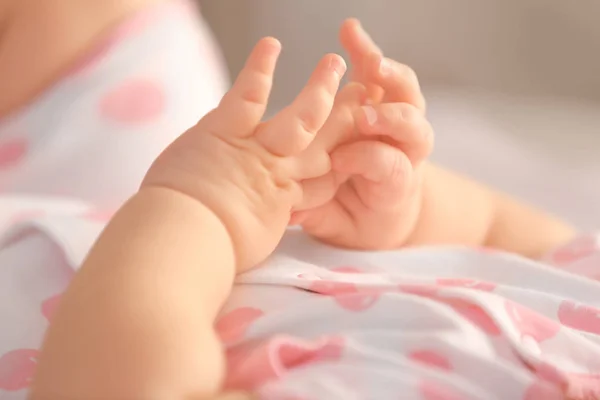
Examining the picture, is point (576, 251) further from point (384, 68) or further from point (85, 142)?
point (85, 142)

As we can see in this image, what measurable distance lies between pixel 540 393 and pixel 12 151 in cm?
57

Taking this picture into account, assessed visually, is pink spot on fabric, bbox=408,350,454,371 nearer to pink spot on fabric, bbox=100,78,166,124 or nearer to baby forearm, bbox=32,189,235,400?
baby forearm, bbox=32,189,235,400

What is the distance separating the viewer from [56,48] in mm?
821

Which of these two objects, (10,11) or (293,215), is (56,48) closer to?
(10,11)

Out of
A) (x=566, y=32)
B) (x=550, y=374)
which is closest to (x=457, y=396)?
(x=550, y=374)

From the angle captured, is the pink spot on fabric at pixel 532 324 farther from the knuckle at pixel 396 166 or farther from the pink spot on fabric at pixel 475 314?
the knuckle at pixel 396 166

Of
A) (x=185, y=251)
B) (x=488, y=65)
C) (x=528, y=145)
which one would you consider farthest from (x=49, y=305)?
(x=488, y=65)

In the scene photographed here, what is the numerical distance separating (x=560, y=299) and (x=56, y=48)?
0.57 m

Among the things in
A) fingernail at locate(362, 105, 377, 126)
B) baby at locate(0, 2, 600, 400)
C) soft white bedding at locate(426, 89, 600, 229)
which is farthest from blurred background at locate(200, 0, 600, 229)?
fingernail at locate(362, 105, 377, 126)

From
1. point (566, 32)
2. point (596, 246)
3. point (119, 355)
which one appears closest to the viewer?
point (119, 355)

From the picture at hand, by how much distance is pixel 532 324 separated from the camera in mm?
523

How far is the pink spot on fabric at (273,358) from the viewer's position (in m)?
0.46

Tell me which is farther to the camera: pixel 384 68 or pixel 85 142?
pixel 85 142

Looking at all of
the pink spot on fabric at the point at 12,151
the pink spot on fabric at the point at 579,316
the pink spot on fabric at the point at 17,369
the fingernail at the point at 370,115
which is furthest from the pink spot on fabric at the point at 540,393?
the pink spot on fabric at the point at 12,151
